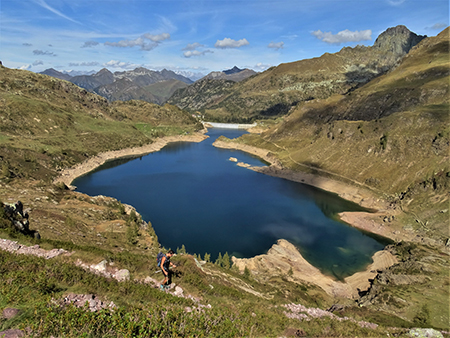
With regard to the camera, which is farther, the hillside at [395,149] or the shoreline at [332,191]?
the hillside at [395,149]

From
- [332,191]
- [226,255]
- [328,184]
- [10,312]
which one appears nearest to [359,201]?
[332,191]

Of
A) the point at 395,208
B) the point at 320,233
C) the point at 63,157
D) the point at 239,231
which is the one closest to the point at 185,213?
the point at 239,231

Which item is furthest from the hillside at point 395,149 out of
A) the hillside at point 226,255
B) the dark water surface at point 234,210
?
the dark water surface at point 234,210

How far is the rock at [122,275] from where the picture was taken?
58.2 feet

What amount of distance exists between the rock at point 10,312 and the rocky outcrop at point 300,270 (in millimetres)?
36742

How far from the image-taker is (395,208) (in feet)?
237

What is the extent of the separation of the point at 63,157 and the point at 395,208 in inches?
4563

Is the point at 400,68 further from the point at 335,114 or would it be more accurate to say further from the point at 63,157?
the point at 63,157

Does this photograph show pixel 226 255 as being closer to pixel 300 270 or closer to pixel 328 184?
pixel 300 270

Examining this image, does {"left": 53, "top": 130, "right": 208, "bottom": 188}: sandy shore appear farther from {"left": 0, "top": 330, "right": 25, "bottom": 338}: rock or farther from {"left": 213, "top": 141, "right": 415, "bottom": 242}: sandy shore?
{"left": 0, "top": 330, "right": 25, "bottom": 338}: rock

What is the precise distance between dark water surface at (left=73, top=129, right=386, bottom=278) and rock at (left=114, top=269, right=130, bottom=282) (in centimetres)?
3432

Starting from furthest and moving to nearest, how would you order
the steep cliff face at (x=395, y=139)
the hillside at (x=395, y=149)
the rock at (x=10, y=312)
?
1. the steep cliff face at (x=395, y=139)
2. the hillside at (x=395, y=149)
3. the rock at (x=10, y=312)

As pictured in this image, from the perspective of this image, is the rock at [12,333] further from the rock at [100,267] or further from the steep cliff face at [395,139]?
the steep cliff face at [395,139]

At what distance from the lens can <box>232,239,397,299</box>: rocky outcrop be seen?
44000 mm
